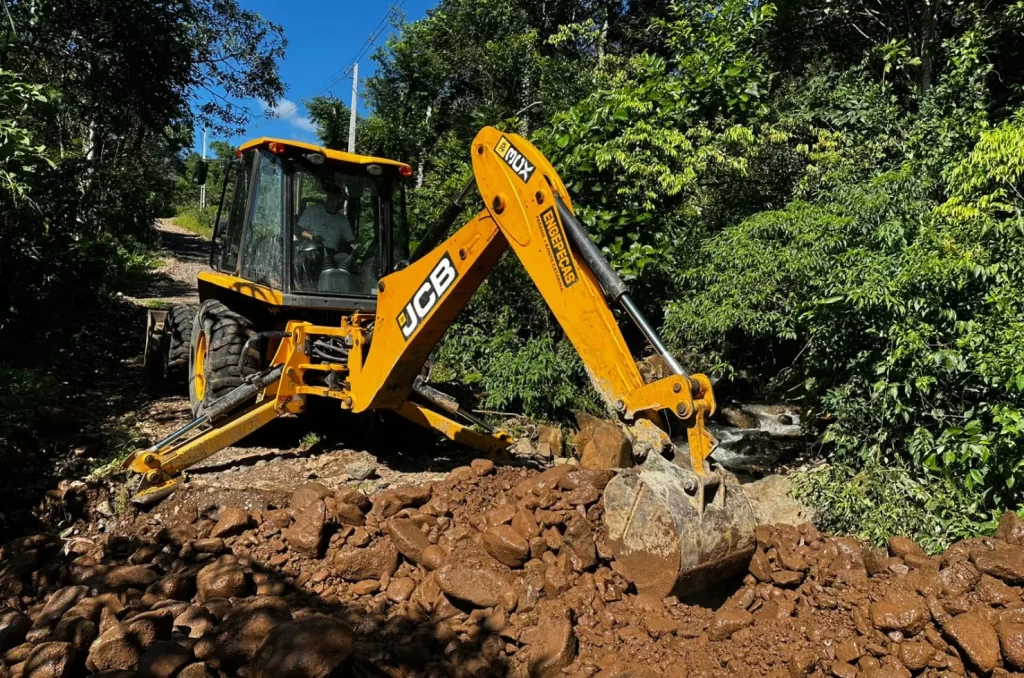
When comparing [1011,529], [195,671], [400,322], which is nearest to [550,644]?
[195,671]

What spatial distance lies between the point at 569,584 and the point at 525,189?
6.74 feet

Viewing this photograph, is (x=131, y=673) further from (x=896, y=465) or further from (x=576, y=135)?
(x=576, y=135)

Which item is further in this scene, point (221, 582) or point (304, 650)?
point (221, 582)

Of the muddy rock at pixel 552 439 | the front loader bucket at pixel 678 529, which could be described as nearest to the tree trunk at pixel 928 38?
the muddy rock at pixel 552 439

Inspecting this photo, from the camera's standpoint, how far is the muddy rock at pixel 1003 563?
3.38m

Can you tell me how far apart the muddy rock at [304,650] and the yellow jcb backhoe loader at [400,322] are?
1.32m

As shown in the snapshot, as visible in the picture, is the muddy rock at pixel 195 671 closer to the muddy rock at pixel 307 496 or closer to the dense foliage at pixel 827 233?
the muddy rock at pixel 307 496

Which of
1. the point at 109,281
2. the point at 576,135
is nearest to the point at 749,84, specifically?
the point at 576,135

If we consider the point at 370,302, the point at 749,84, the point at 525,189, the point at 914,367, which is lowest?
the point at 914,367

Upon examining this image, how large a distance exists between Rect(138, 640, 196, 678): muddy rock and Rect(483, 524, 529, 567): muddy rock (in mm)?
1490

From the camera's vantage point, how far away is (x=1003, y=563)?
3.42 m

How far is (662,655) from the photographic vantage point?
2963mm

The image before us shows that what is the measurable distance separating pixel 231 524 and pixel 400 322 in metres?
1.57

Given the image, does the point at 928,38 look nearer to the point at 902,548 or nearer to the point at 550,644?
the point at 902,548
